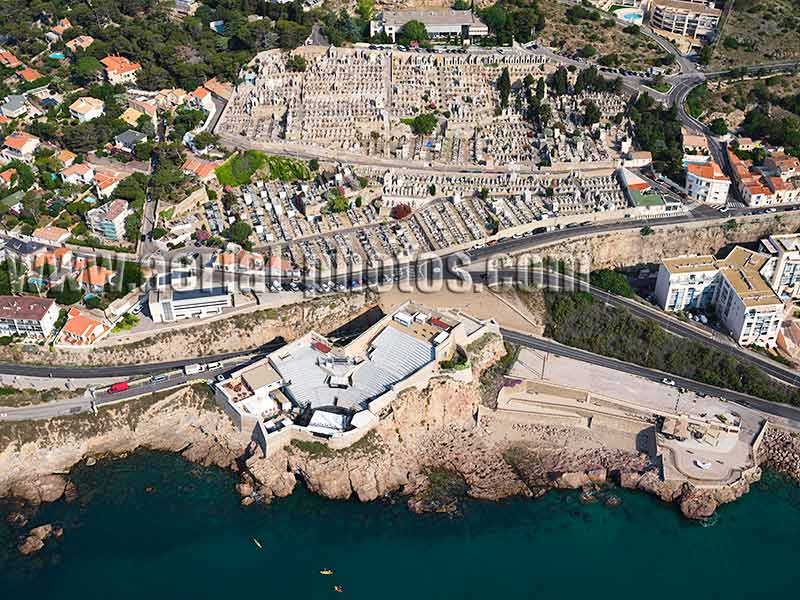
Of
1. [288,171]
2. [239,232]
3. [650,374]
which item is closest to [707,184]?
[650,374]

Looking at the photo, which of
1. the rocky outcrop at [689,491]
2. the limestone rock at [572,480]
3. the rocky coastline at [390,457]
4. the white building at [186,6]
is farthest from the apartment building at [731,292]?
the white building at [186,6]

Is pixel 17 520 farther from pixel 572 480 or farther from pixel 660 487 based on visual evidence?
pixel 660 487

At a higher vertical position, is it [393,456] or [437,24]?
[437,24]

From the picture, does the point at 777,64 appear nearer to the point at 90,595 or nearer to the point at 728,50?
the point at 728,50

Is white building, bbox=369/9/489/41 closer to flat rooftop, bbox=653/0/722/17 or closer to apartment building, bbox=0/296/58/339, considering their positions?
flat rooftop, bbox=653/0/722/17

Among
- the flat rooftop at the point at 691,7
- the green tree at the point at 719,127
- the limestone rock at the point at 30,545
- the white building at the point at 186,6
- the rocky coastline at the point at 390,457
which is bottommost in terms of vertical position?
the limestone rock at the point at 30,545

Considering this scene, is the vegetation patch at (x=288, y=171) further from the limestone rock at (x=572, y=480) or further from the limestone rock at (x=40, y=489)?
the limestone rock at (x=572, y=480)

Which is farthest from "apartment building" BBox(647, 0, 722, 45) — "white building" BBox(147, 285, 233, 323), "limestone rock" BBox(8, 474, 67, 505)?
"limestone rock" BBox(8, 474, 67, 505)
